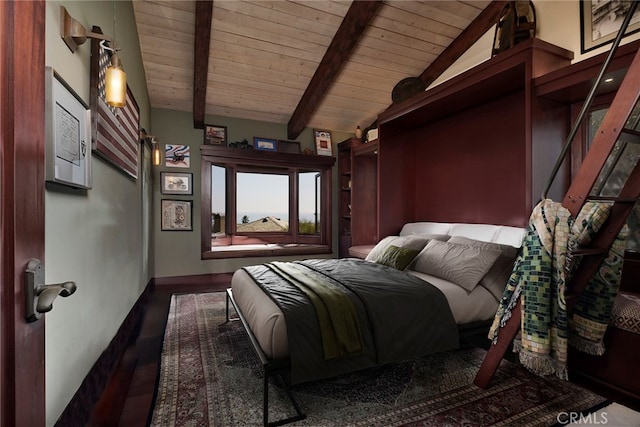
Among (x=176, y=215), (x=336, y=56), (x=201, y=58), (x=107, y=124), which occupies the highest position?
(x=336, y=56)

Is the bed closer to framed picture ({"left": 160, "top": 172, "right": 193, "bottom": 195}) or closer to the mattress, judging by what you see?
the mattress

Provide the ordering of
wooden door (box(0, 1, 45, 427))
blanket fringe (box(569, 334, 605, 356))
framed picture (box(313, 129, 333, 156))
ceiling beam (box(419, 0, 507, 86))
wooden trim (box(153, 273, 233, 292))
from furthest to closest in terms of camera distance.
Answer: framed picture (box(313, 129, 333, 156)), wooden trim (box(153, 273, 233, 292)), ceiling beam (box(419, 0, 507, 86)), blanket fringe (box(569, 334, 605, 356)), wooden door (box(0, 1, 45, 427))

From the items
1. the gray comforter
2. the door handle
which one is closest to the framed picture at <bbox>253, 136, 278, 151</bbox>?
the gray comforter

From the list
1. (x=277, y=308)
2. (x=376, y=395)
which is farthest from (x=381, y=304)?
(x=277, y=308)

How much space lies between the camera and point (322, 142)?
18.8 ft

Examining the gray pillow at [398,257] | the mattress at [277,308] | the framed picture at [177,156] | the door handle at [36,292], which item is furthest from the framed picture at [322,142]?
the door handle at [36,292]

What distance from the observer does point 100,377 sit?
194 cm

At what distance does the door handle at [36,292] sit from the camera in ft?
2.07

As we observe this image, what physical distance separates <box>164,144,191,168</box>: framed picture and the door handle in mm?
4564

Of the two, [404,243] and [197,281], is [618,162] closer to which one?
[404,243]

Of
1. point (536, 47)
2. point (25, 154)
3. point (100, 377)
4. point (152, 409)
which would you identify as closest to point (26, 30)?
point (25, 154)

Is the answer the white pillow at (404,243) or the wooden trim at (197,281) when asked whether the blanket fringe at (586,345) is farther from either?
the wooden trim at (197,281)

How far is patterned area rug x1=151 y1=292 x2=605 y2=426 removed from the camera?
1.66 metres

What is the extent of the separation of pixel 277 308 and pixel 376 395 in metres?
0.81
